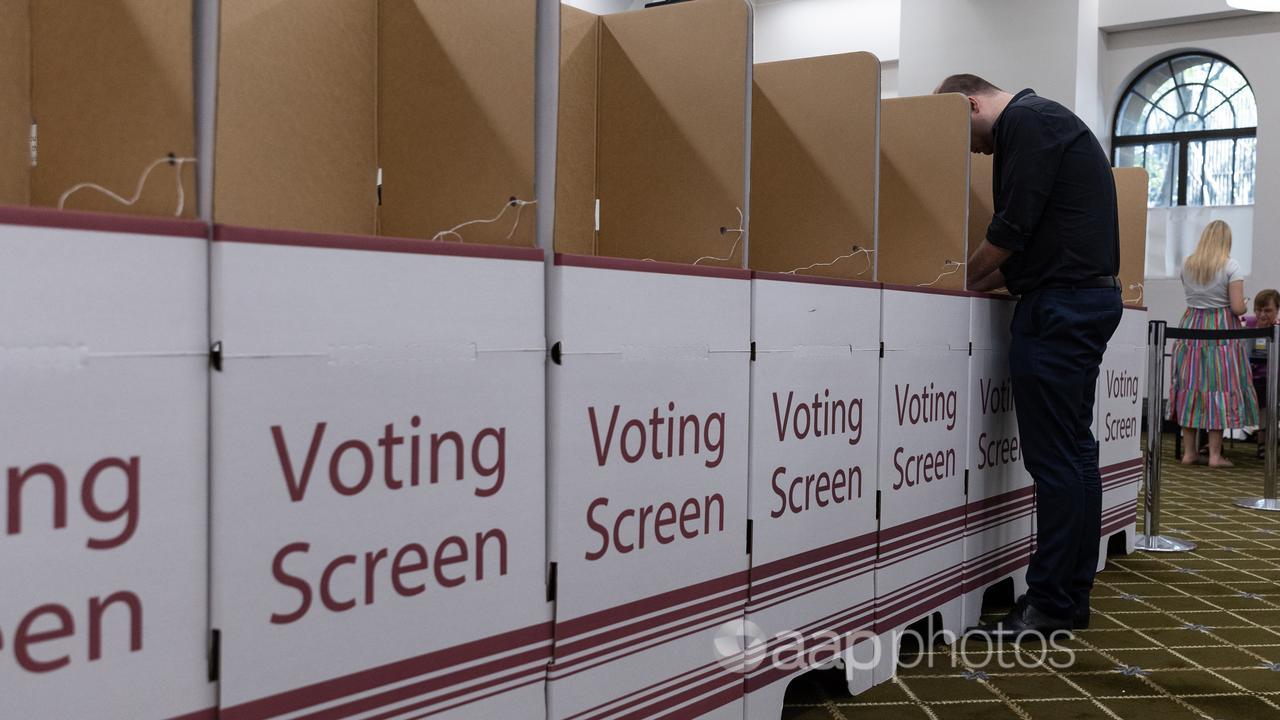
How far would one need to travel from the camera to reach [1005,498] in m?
2.93

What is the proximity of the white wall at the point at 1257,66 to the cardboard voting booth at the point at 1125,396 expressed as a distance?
18.1 feet

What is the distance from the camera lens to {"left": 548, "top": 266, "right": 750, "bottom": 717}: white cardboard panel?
151cm

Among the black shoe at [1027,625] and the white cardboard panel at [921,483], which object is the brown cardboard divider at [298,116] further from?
the black shoe at [1027,625]

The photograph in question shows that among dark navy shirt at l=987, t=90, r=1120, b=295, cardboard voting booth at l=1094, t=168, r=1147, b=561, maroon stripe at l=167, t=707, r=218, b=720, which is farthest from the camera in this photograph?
cardboard voting booth at l=1094, t=168, r=1147, b=561

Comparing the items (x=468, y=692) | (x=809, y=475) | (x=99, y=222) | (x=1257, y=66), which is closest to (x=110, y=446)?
(x=99, y=222)

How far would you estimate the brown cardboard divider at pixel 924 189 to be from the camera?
8.77ft

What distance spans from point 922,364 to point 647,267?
3.52 feet

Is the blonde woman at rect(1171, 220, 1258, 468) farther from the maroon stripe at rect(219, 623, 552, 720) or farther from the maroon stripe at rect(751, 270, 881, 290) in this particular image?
the maroon stripe at rect(219, 623, 552, 720)

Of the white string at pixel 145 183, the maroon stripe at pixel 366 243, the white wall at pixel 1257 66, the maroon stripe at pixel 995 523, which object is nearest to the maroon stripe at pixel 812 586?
the maroon stripe at pixel 995 523

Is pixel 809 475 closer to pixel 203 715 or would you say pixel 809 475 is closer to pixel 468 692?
pixel 468 692

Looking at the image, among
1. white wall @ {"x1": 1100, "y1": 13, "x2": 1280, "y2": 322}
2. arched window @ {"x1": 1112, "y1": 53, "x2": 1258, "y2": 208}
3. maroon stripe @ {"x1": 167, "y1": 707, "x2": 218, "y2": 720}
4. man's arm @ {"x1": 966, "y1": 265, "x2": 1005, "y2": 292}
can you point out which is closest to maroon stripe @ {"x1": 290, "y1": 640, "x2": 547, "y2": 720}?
maroon stripe @ {"x1": 167, "y1": 707, "x2": 218, "y2": 720}

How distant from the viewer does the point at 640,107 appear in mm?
2037

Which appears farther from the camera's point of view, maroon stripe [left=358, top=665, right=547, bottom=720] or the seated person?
the seated person

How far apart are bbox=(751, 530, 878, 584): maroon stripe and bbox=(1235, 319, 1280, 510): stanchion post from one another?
10.5 ft
